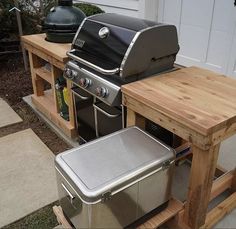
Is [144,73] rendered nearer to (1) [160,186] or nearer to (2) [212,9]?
(1) [160,186]

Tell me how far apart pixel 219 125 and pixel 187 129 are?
146mm

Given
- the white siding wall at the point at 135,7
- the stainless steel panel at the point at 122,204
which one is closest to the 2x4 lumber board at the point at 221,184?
the stainless steel panel at the point at 122,204

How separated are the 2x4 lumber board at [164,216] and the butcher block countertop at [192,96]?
0.57 meters

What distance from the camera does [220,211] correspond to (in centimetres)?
175

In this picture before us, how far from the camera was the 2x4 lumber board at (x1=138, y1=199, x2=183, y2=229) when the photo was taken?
1.52 metres

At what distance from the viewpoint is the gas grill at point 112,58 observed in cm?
176

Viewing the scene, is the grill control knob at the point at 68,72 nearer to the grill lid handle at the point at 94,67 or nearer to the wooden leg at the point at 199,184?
the grill lid handle at the point at 94,67

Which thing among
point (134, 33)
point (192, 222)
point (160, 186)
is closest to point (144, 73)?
point (134, 33)

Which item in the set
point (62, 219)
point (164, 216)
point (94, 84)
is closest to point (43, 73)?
point (94, 84)

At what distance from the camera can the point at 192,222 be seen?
1.55 metres

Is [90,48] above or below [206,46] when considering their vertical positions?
above

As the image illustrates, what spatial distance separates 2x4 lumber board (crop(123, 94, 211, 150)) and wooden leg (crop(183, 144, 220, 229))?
0.06 meters

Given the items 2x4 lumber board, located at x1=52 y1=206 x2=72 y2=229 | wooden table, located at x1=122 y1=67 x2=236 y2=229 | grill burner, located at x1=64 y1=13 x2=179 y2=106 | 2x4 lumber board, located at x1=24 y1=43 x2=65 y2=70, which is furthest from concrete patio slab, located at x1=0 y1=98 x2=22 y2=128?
wooden table, located at x1=122 y1=67 x2=236 y2=229

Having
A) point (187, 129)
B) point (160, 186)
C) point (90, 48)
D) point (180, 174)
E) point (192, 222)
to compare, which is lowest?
point (180, 174)
